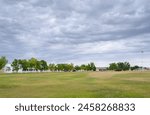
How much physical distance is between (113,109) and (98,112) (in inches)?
39.3

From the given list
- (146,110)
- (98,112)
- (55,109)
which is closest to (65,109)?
(55,109)

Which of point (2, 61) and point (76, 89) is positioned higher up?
point (2, 61)

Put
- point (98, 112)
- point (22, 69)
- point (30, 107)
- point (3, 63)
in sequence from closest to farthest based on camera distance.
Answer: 1. point (98, 112)
2. point (30, 107)
3. point (3, 63)
4. point (22, 69)

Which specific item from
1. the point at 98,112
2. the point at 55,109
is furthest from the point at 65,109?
the point at 98,112

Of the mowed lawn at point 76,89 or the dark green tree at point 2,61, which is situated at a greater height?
the dark green tree at point 2,61

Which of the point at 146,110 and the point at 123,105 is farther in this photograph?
the point at 123,105

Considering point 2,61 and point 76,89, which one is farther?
point 2,61

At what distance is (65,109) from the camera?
14680 mm

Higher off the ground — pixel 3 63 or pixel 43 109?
pixel 3 63

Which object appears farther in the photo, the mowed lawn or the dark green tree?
the dark green tree

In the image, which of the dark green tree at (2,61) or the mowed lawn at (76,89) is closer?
the mowed lawn at (76,89)

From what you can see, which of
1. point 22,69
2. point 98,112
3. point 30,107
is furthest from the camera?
point 22,69

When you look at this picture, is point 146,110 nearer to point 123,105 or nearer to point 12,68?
point 123,105

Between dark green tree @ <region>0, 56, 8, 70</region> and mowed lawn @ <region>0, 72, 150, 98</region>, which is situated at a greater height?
dark green tree @ <region>0, 56, 8, 70</region>
